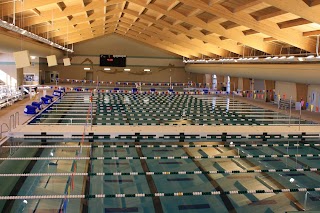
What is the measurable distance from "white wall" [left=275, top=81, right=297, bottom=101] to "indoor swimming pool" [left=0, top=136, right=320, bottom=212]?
961cm

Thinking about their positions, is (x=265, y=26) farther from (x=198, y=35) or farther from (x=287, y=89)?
(x=287, y=89)

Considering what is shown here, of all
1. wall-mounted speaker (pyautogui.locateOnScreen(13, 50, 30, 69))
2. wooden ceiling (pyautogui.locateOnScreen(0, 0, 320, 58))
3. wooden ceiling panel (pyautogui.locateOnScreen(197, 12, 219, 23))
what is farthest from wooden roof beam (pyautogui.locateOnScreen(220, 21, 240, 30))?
wall-mounted speaker (pyautogui.locateOnScreen(13, 50, 30, 69))

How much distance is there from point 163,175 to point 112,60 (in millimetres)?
27168

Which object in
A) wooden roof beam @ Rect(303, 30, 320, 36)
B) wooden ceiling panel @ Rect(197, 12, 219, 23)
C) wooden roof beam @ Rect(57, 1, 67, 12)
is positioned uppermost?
wooden roof beam @ Rect(57, 1, 67, 12)

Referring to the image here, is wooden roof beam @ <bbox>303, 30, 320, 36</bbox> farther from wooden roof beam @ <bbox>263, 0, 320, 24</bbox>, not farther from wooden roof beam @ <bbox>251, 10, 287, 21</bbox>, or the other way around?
wooden roof beam @ <bbox>263, 0, 320, 24</bbox>

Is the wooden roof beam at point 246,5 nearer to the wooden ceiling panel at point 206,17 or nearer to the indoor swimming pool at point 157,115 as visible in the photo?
the wooden ceiling panel at point 206,17

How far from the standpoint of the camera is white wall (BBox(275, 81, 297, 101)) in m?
20.3

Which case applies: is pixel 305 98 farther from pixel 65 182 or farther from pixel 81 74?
pixel 81 74

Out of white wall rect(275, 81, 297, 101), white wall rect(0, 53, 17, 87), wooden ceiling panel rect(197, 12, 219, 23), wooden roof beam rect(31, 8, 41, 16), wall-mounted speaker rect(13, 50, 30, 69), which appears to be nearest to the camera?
wall-mounted speaker rect(13, 50, 30, 69)

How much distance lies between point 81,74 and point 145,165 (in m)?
27.7

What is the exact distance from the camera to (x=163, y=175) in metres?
8.34

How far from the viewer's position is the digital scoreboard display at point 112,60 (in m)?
34.4

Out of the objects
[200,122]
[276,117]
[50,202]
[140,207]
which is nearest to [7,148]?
[50,202]

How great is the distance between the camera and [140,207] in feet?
21.4
